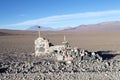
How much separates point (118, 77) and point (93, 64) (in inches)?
216

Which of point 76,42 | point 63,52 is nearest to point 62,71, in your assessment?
point 63,52

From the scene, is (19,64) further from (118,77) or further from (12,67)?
(118,77)

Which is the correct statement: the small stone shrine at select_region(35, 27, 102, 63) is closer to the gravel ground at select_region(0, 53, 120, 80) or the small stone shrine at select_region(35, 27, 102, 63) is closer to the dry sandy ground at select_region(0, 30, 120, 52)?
the gravel ground at select_region(0, 53, 120, 80)

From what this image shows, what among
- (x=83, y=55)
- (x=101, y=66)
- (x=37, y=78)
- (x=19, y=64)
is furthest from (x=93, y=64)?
(x=37, y=78)

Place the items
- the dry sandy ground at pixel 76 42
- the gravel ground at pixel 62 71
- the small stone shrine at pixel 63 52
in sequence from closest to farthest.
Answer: the gravel ground at pixel 62 71, the small stone shrine at pixel 63 52, the dry sandy ground at pixel 76 42

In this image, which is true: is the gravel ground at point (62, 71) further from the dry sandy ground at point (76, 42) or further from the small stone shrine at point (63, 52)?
the dry sandy ground at point (76, 42)

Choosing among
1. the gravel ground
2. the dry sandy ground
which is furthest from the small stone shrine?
the dry sandy ground

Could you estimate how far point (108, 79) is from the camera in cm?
1747

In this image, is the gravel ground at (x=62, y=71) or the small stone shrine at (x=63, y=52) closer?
the gravel ground at (x=62, y=71)

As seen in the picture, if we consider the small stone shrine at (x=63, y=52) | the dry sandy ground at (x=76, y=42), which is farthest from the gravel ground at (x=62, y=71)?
the dry sandy ground at (x=76, y=42)

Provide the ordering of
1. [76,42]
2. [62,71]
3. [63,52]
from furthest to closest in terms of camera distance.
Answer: [76,42] < [63,52] < [62,71]

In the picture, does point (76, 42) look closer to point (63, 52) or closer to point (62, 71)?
point (63, 52)

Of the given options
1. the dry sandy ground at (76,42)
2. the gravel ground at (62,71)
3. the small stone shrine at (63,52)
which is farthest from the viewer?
the dry sandy ground at (76,42)

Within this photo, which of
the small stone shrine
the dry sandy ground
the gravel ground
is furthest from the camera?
the dry sandy ground
